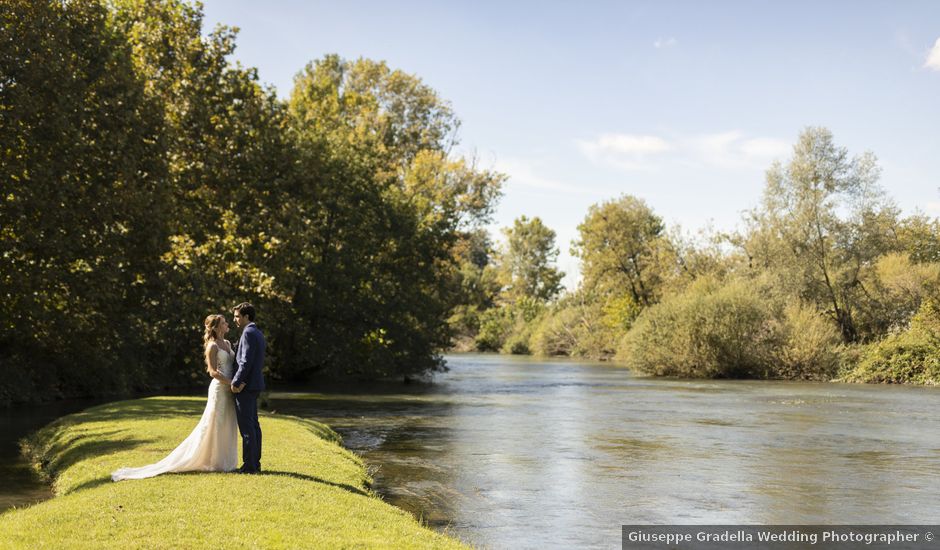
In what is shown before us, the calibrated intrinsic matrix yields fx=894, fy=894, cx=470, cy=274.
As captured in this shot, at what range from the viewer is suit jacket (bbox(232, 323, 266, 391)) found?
43.5 feet

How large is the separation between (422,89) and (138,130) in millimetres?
45597

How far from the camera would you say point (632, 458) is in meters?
20.8

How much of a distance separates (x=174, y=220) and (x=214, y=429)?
70.4 feet

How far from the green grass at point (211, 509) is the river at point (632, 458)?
1615mm

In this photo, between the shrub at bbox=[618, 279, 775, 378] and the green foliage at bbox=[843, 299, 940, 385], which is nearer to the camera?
the green foliage at bbox=[843, 299, 940, 385]

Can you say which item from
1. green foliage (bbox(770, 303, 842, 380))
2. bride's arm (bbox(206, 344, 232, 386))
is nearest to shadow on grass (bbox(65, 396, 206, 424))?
bride's arm (bbox(206, 344, 232, 386))

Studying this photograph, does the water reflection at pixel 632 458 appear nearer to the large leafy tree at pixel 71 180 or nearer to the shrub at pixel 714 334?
the large leafy tree at pixel 71 180

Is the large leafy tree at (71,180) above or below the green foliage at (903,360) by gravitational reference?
above

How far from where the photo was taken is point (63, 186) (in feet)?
86.9

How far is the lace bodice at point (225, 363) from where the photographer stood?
13406 mm

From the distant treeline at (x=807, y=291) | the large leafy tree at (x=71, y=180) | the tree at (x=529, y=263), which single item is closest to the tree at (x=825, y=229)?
the distant treeline at (x=807, y=291)

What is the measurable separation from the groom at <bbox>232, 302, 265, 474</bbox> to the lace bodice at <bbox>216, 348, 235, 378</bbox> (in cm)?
11

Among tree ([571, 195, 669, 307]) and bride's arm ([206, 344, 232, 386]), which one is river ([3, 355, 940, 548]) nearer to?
bride's arm ([206, 344, 232, 386])

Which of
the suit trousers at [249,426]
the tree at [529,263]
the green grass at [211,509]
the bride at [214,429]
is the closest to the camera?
the green grass at [211,509]
